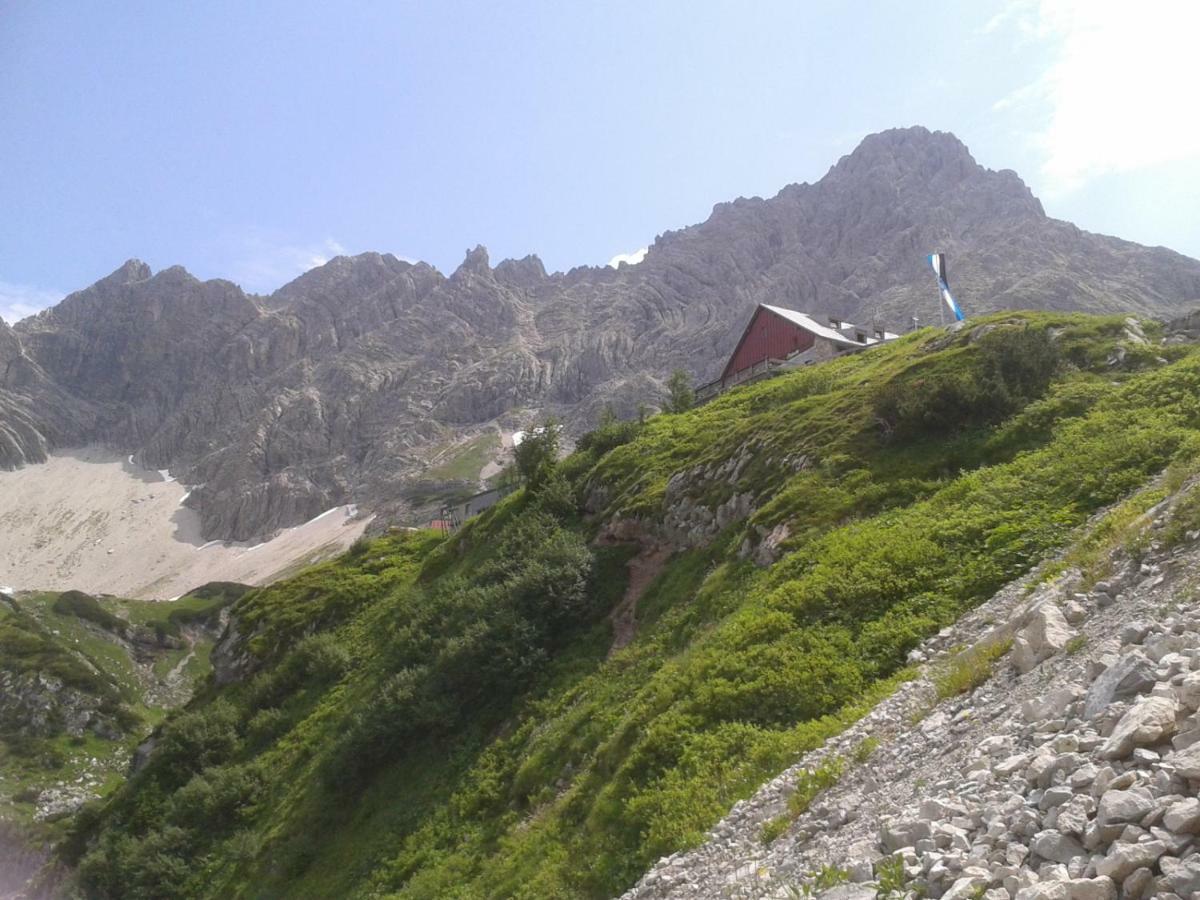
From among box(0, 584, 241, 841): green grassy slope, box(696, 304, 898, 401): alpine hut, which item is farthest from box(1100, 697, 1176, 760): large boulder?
box(696, 304, 898, 401): alpine hut

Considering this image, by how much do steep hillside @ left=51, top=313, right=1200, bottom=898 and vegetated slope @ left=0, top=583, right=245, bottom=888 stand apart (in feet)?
59.9

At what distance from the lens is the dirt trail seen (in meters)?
21.3

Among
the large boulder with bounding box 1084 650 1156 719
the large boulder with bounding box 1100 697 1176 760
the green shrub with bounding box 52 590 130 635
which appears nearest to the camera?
the large boulder with bounding box 1100 697 1176 760

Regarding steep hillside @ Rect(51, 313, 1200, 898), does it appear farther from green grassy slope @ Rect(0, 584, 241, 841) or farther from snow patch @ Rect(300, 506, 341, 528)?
snow patch @ Rect(300, 506, 341, 528)

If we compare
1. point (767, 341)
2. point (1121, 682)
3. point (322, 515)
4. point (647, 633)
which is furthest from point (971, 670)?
point (322, 515)

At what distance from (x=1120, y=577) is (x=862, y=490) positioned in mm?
9328

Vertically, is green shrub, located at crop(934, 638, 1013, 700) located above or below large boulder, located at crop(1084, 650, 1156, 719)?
below

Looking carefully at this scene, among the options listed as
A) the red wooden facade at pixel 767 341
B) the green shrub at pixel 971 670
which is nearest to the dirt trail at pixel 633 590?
the green shrub at pixel 971 670

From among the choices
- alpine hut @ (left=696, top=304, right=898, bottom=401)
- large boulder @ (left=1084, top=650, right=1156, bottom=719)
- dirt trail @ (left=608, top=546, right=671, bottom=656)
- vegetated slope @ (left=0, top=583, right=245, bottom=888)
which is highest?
alpine hut @ (left=696, top=304, right=898, bottom=401)

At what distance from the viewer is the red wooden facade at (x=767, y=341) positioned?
61.2 meters

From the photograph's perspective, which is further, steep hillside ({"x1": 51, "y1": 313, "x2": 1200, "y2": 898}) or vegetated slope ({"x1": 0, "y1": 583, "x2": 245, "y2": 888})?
vegetated slope ({"x1": 0, "y1": 583, "x2": 245, "y2": 888})

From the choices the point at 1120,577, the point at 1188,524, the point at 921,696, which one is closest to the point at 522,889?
the point at 921,696

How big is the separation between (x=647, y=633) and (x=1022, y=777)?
14115mm

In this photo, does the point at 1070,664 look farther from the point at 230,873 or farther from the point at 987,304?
the point at 987,304
